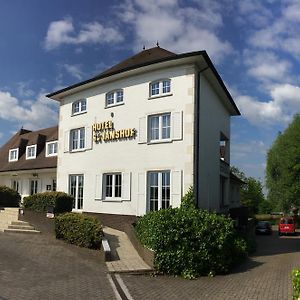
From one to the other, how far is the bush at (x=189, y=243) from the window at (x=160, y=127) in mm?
6487

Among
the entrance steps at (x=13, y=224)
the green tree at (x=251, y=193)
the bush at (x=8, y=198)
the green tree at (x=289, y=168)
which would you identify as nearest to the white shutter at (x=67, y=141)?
the entrance steps at (x=13, y=224)

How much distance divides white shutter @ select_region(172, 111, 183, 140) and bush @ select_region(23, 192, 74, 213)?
6454mm

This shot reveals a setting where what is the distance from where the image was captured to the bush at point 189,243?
13711 millimetres

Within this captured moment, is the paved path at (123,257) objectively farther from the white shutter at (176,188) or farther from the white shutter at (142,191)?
the white shutter at (176,188)

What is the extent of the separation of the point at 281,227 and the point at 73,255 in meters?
28.3

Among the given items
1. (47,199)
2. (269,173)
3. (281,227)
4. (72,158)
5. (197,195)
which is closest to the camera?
(197,195)

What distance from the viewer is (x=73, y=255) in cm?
1544

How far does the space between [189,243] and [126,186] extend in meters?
8.04

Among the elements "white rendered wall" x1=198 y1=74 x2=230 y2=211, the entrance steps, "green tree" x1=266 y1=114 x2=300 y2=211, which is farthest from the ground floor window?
"green tree" x1=266 y1=114 x2=300 y2=211

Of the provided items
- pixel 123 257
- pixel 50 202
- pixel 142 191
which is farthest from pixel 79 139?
pixel 123 257

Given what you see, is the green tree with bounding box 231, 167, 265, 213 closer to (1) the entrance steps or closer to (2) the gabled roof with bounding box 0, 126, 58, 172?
(2) the gabled roof with bounding box 0, 126, 58, 172

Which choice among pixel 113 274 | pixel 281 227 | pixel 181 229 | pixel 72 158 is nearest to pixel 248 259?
pixel 181 229

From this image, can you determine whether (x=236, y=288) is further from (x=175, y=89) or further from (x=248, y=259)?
(x=175, y=89)

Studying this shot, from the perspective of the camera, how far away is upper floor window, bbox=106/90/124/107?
22812 millimetres
